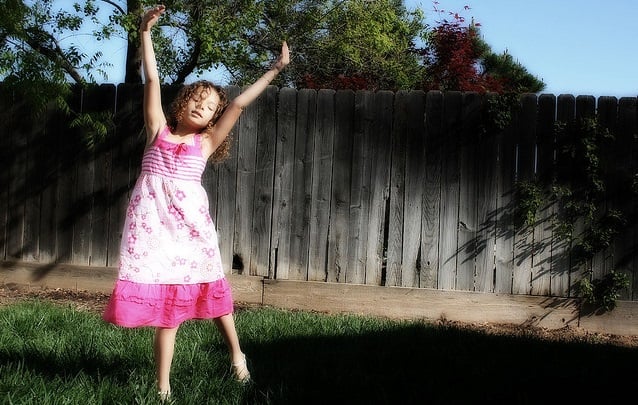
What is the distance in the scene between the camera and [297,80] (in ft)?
42.8

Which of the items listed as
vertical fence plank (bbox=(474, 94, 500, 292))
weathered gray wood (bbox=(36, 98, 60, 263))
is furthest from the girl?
weathered gray wood (bbox=(36, 98, 60, 263))

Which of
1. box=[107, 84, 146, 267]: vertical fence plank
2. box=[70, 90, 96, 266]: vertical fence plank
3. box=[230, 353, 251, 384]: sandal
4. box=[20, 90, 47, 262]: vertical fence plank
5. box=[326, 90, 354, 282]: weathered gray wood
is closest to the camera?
box=[230, 353, 251, 384]: sandal

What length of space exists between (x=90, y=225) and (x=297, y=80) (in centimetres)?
721

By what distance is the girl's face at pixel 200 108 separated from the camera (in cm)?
323

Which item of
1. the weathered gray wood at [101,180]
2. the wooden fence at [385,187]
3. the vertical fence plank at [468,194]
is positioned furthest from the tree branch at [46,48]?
the vertical fence plank at [468,194]

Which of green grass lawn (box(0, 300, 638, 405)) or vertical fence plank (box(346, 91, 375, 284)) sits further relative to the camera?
vertical fence plank (box(346, 91, 375, 284))

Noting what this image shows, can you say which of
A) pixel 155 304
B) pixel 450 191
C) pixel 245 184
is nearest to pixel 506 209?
pixel 450 191

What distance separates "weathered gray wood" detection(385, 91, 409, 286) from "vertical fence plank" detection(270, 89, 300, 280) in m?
0.73

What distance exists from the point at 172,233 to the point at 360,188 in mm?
3120

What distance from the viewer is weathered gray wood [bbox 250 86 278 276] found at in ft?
20.1

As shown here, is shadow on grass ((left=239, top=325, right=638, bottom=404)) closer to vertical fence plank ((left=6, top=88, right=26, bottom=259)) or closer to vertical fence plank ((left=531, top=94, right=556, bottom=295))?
vertical fence plank ((left=531, top=94, right=556, bottom=295))

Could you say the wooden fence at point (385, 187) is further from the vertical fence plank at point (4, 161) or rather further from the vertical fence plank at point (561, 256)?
the vertical fence plank at point (4, 161)

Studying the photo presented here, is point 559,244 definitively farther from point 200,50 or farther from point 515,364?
point 200,50

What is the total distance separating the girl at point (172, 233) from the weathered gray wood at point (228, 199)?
283 cm
